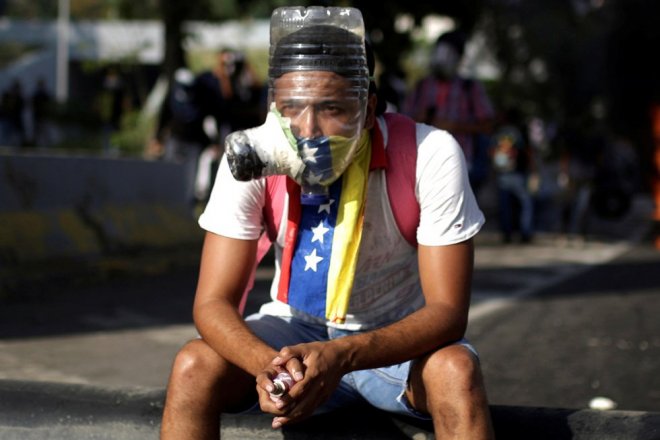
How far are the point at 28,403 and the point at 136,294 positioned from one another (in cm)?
533

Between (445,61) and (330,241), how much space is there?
21.7 ft

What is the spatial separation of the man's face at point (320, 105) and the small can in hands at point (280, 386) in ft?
2.26

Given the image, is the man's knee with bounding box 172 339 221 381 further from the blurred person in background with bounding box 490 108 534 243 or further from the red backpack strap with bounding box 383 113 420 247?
the blurred person in background with bounding box 490 108 534 243

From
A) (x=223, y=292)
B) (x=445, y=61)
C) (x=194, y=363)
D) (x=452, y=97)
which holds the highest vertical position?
(x=223, y=292)

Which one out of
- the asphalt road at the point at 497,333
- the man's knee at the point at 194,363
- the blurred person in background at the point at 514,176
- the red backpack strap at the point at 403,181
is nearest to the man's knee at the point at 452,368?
the red backpack strap at the point at 403,181

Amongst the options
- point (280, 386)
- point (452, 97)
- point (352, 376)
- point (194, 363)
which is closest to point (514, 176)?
point (452, 97)

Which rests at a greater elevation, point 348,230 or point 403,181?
point 403,181

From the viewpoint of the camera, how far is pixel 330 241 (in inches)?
141

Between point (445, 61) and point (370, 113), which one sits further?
point (445, 61)

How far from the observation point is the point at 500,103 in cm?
4050

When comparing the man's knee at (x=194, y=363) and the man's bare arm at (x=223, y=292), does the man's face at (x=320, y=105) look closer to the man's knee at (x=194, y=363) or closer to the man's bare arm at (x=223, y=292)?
the man's bare arm at (x=223, y=292)

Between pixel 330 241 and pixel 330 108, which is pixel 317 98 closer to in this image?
pixel 330 108

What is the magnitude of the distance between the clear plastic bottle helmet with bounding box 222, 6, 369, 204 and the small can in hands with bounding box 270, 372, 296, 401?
0.58 meters

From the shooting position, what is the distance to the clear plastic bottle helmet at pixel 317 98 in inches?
134
